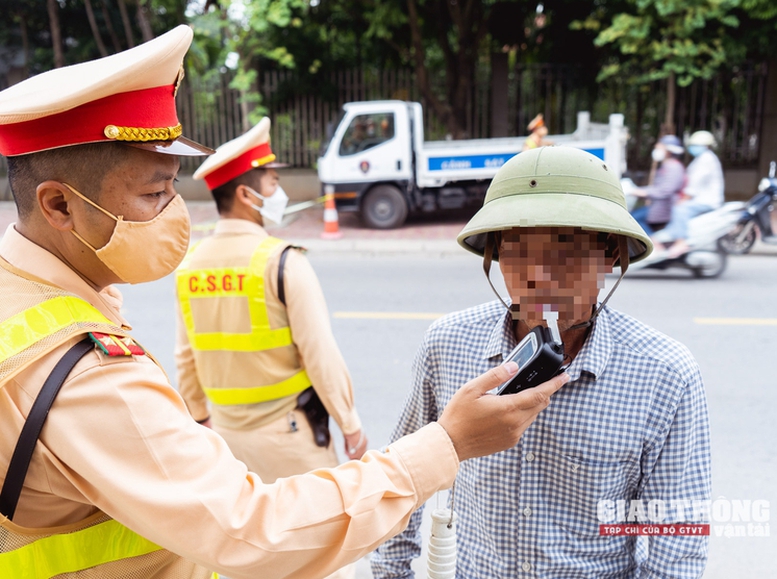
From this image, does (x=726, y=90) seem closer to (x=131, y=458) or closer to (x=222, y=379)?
(x=222, y=379)

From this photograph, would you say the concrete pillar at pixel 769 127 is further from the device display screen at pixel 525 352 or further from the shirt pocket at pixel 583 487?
the device display screen at pixel 525 352

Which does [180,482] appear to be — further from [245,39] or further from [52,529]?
[245,39]

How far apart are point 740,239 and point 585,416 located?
9.80 m

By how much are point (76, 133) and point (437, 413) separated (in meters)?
1.15

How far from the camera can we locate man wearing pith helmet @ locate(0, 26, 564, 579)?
4.01 feet

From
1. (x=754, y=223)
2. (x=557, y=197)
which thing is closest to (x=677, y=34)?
(x=754, y=223)

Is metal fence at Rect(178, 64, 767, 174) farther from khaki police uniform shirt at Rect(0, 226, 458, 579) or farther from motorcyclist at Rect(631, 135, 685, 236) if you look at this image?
khaki police uniform shirt at Rect(0, 226, 458, 579)

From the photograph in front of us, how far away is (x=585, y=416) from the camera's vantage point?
1.65 m

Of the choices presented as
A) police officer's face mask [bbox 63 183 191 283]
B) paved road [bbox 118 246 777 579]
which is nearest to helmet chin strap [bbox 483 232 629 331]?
police officer's face mask [bbox 63 183 191 283]

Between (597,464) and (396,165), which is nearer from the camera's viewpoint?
(597,464)

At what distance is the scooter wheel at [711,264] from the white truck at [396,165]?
3.97 meters

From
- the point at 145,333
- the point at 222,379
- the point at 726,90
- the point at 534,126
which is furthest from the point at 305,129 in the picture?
the point at 222,379

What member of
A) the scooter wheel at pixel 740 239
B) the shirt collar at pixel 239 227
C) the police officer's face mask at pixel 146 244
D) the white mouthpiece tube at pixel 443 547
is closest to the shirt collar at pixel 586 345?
the white mouthpiece tube at pixel 443 547

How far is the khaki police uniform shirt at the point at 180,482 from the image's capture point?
1.22 metres
